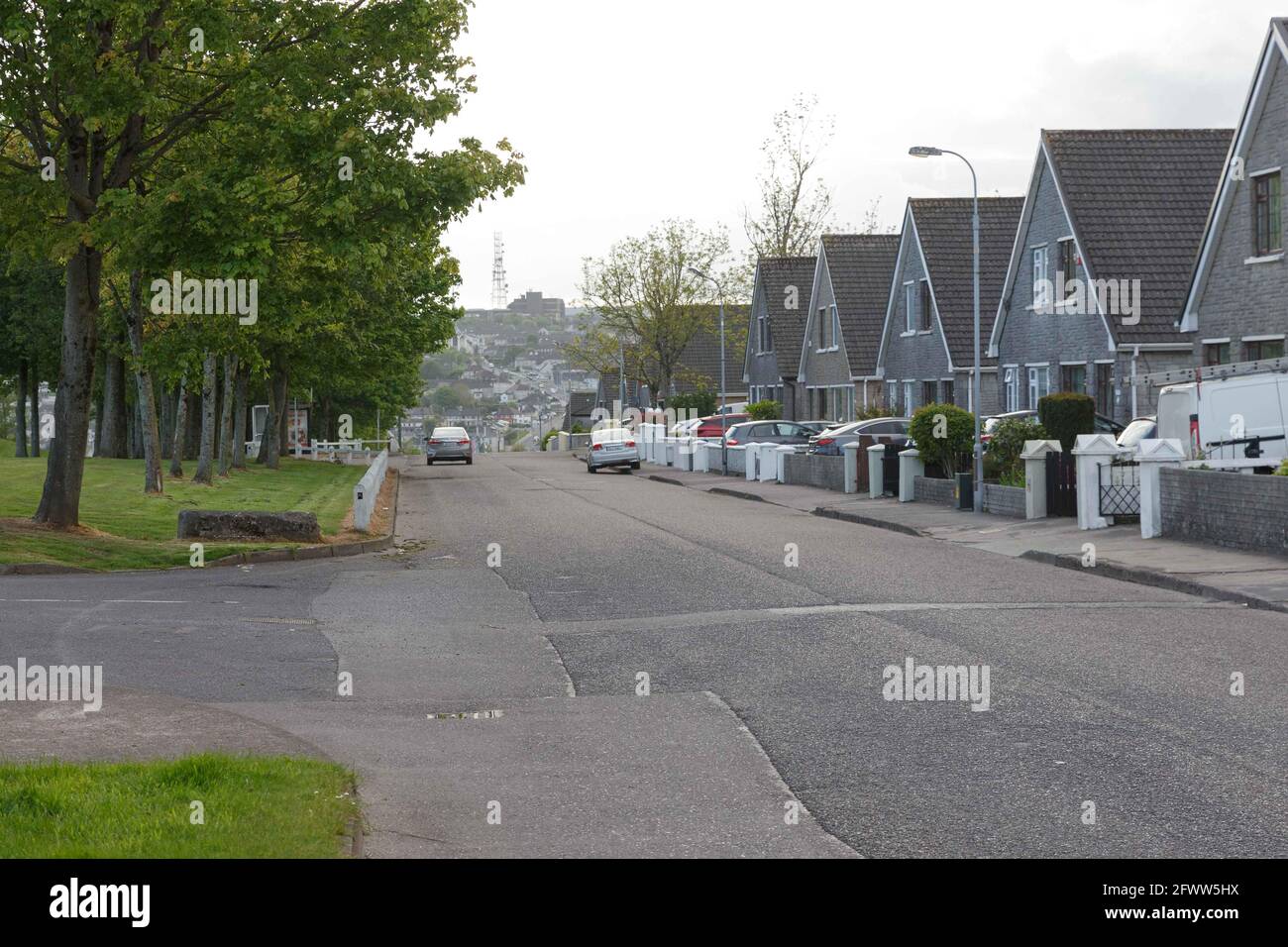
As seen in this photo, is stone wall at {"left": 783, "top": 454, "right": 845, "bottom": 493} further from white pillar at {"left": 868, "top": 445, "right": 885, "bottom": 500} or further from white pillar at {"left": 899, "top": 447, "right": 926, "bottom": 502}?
white pillar at {"left": 899, "top": 447, "right": 926, "bottom": 502}

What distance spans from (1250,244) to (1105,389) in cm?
711

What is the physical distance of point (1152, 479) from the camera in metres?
21.7

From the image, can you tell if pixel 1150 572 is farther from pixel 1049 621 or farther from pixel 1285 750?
pixel 1285 750

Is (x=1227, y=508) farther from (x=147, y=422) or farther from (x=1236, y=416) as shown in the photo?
(x=147, y=422)

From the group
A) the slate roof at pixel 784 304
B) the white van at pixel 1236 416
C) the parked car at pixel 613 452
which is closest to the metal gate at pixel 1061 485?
the white van at pixel 1236 416

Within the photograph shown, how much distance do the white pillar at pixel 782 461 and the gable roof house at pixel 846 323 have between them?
13.6 meters

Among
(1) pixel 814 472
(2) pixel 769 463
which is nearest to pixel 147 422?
(1) pixel 814 472

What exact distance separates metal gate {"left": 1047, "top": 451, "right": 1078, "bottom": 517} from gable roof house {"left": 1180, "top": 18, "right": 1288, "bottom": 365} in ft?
23.0

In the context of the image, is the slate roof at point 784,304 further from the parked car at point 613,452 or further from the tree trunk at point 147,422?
the tree trunk at point 147,422

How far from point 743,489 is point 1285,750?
1225 inches

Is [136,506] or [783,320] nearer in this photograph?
[136,506]

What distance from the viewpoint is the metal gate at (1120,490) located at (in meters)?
23.4

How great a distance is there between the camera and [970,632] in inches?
519
